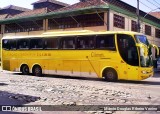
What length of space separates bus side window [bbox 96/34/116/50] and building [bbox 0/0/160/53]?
8.46m

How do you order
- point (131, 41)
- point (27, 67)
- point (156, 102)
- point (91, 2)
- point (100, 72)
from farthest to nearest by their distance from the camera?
point (91, 2) < point (27, 67) < point (100, 72) < point (131, 41) < point (156, 102)

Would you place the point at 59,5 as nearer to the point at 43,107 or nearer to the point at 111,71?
the point at 111,71

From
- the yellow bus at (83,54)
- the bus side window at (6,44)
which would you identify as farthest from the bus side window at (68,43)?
the bus side window at (6,44)

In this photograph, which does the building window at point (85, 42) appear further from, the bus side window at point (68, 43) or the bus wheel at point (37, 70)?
the bus wheel at point (37, 70)

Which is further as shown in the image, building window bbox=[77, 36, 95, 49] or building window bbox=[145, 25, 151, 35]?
building window bbox=[145, 25, 151, 35]

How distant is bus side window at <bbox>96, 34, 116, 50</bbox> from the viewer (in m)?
15.4

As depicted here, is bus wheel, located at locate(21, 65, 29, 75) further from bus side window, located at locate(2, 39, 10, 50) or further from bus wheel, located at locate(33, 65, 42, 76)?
bus side window, located at locate(2, 39, 10, 50)

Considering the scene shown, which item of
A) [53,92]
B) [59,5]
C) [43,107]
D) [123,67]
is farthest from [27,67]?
[59,5]

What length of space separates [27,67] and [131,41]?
29.1ft

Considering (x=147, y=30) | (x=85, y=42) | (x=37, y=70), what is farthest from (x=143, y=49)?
(x=147, y=30)

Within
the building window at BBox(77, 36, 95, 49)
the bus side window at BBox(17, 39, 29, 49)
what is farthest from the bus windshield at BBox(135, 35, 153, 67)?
the bus side window at BBox(17, 39, 29, 49)

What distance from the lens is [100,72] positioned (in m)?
16.0

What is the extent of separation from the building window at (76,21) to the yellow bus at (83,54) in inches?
306

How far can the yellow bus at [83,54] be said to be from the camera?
48.9 ft
